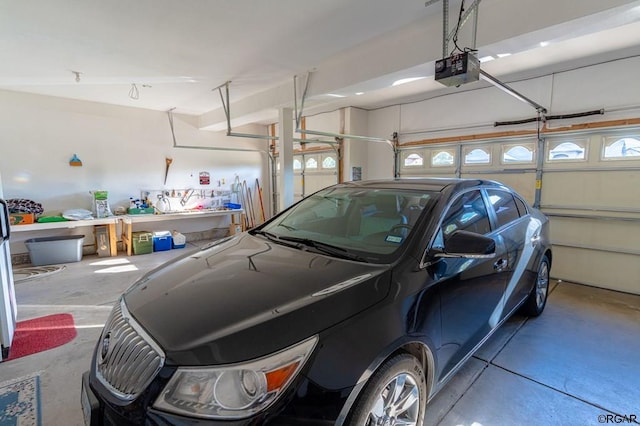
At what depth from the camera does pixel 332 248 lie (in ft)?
5.41

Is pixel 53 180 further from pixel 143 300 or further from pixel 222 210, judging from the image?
pixel 143 300

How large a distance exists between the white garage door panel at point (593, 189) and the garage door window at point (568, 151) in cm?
20

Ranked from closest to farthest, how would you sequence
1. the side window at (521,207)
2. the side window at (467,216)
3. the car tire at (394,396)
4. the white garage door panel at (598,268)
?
1. the car tire at (394,396)
2. the side window at (467,216)
3. the side window at (521,207)
4. the white garage door panel at (598,268)

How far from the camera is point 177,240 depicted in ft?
20.4

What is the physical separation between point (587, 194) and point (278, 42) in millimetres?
4345

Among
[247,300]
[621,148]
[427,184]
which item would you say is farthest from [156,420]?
[621,148]

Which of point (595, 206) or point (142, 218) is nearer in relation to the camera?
point (595, 206)

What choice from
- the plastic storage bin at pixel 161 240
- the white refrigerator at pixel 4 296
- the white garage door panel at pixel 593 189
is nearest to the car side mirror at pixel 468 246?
the white refrigerator at pixel 4 296

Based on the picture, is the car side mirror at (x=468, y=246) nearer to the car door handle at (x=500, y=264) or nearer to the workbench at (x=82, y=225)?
the car door handle at (x=500, y=264)

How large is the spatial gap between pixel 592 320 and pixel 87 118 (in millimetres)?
7874

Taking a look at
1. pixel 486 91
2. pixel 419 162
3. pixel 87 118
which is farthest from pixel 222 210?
pixel 486 91

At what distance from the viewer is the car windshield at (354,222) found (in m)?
1.63

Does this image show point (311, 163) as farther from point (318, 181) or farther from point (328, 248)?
point (328, 248)

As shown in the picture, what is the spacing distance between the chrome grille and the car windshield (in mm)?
876
